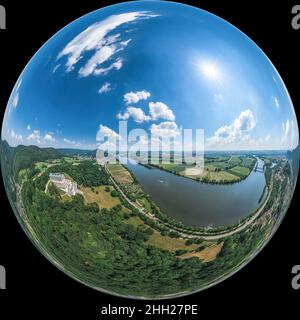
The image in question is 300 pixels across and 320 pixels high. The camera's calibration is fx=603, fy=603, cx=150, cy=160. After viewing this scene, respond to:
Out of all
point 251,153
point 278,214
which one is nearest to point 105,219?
point 251,153

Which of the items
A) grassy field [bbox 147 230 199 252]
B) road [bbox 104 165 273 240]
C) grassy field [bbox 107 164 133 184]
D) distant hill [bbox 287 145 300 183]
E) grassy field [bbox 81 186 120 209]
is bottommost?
grassy field [bbox 147 230 199 252]

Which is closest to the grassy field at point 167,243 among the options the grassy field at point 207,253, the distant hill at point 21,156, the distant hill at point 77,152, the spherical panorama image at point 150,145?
the spherical panorama image at point 150,145

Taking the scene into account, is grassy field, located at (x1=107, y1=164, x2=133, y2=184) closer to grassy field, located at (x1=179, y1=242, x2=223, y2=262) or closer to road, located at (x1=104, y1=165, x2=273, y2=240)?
road, located at (x1=104, y1=165, x2=273, y2=240)

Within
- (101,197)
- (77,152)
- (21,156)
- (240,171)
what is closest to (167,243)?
(101,197)

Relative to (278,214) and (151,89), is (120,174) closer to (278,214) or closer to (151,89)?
(151,89)

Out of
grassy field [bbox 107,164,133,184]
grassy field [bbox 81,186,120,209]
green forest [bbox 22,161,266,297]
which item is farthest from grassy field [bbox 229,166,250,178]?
grassy field [bbox 81,186,120,209]

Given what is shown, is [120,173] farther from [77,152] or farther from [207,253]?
[207,253]
